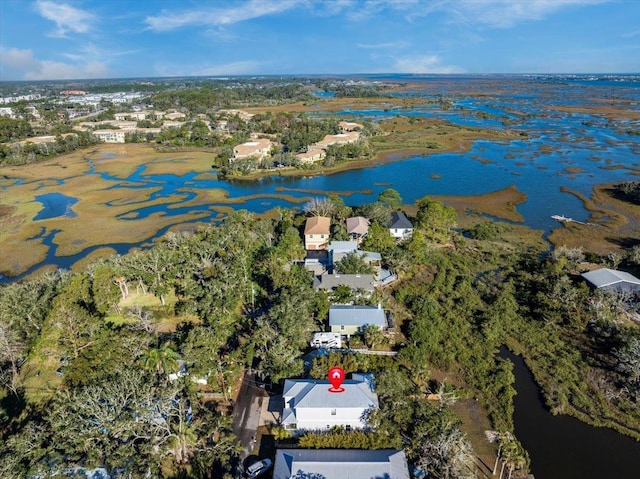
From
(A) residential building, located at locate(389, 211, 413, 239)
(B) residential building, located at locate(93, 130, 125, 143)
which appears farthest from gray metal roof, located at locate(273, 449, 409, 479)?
(B) residential building, located at locate(93, 130, 125, 143)

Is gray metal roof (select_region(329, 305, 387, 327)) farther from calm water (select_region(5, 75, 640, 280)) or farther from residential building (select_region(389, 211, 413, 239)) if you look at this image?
calm water (select_region(5, 75, 640, 280))

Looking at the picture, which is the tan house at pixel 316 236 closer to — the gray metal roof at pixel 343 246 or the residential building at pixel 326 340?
the gray metal roof at pixel 343 246

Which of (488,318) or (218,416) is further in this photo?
(488,318)

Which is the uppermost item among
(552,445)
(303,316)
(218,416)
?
(303,316)

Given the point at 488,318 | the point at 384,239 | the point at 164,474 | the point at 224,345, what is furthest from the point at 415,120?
the point at 164,474

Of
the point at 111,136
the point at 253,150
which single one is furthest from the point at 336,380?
the point at 111,136

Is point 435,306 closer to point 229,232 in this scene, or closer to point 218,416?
point 218,416

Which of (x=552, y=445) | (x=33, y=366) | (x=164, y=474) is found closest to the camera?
(x=164, y=474)

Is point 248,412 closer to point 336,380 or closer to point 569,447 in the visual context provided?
point 336,380
